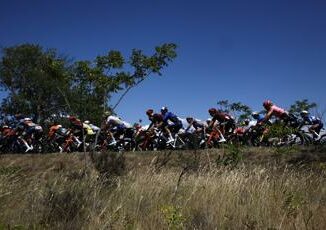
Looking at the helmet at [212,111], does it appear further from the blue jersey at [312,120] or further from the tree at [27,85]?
the tree at [27,85]

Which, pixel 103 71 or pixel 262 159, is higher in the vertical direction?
pixel 103 71

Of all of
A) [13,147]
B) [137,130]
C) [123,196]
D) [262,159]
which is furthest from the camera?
[13,147]

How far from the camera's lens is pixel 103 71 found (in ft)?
46.7

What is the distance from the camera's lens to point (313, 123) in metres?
20.4

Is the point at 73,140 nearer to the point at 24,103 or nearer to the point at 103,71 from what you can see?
the point at 103,71

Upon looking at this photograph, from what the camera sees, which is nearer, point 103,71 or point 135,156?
point 103,71

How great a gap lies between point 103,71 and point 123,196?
6.90m

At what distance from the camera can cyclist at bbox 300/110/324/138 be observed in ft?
66.1

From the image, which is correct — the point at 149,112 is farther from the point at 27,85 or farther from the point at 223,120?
the point at 27,85

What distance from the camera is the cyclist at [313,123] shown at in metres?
20.1

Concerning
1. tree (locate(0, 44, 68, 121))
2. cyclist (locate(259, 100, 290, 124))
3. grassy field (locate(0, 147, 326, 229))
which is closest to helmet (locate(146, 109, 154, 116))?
cyclist (locate(259, 100, 290, 124))

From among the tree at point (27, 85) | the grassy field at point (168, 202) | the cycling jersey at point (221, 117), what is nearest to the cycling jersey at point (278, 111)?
the cycling jersey at point (221, 117)

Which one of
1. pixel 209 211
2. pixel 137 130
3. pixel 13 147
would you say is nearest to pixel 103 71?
pixel 209 211

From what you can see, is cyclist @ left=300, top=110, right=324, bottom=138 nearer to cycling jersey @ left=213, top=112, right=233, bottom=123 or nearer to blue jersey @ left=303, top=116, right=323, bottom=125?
blue jersey @ left=303, top=116, right=323, bottom=125
